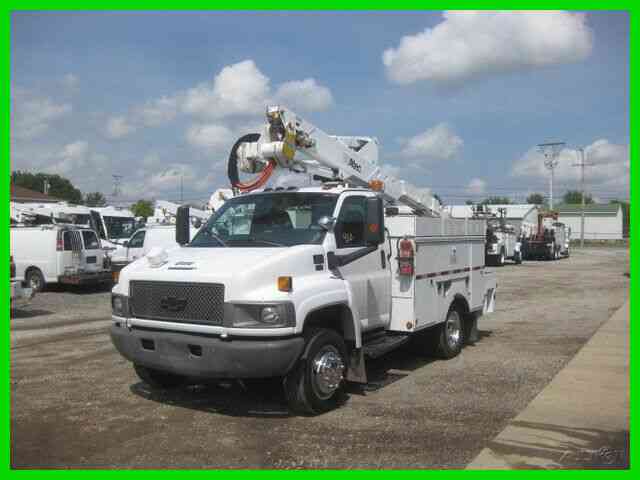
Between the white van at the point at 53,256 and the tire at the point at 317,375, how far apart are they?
1309cm

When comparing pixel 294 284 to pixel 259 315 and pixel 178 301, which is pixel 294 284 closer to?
pixel 259 315

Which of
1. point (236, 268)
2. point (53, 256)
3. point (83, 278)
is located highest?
point (236, 268)

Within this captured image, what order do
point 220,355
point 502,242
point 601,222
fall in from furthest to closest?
1. point 601,222
2. point 502,242
3. point 220,355

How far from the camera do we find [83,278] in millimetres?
17328

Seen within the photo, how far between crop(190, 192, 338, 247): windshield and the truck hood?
10.4 inches

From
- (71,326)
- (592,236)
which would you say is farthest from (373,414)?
(592,236)

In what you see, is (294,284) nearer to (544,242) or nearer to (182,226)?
(182,226)

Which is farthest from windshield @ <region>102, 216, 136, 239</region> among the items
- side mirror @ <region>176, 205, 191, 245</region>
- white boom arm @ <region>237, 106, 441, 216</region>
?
side mirror @ <region>176, 205, 191, 245</region>

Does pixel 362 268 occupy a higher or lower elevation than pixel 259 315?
higher

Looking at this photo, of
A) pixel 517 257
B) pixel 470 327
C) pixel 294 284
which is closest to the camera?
pixel 294 284

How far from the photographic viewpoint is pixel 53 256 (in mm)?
17359

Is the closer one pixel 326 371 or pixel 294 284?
pixel 294 284

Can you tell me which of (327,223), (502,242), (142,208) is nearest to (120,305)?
(327,223)

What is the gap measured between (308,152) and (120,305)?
3.04 meters
